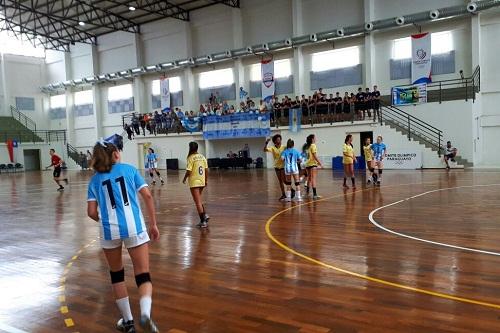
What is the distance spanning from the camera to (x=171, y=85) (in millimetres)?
39625

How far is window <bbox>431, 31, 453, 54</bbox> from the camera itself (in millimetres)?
26547

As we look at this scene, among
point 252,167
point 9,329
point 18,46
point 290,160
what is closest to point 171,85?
point 252,167

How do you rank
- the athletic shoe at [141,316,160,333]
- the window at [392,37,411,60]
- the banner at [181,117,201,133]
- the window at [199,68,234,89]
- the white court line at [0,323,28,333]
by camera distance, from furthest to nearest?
the window at [199,68,234,89]
the banner at [181,117,201,133]
the window at [392,37,411,60]
the white court line at [0,323,28,333]
the athletic shoe at [141,316,160,333]

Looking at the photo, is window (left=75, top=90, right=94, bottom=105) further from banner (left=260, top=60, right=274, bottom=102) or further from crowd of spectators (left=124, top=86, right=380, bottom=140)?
banner (left=260, top=60, right=274, bottom=102)

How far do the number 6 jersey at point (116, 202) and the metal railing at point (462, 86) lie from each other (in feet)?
78.2

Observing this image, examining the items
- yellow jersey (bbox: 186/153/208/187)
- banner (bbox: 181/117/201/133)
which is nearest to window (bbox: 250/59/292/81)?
banner (bbox: 181/117/201/133)

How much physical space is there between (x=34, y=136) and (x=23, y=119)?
10.2 ft

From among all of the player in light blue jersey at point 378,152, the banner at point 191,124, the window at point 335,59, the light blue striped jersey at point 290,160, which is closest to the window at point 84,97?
the banner at point 191,124

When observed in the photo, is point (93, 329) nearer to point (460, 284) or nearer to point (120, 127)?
point (460, 284)

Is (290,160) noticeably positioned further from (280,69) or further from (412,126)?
(280,69)

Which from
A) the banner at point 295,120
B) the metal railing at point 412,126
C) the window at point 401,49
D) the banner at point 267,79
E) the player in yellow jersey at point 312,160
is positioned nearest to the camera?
the player in yellow jersey at point 312,160

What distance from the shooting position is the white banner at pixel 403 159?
81.3ft

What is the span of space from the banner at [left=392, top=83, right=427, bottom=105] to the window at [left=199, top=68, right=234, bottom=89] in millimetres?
13918

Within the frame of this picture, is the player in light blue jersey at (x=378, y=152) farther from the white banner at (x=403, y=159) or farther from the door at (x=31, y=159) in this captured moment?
the door at (x=31, y=159)
